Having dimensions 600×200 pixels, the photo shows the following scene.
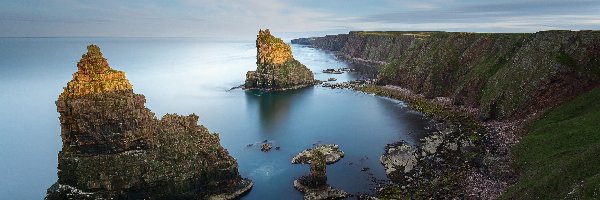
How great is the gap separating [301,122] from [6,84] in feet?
463

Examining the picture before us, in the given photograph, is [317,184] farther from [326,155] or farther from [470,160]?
[470,160]

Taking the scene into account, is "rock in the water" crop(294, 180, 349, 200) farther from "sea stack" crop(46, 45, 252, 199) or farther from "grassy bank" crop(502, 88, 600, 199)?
"grassy bank" crop(502, 88, 600, 199)

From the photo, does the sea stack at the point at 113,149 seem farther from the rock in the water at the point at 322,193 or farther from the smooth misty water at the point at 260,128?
the smooth misty water at the point at 260,128

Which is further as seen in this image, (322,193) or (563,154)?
(322,193)

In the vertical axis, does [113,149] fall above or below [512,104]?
below

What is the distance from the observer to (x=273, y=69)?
148m

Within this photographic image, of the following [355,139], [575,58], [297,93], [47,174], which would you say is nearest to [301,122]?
[355,139]

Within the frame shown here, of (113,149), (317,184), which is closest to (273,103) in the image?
(317,184)

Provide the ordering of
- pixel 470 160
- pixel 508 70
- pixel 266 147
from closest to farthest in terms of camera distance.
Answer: pixel 470 160 → pixel 266 147 → pixel 508 70

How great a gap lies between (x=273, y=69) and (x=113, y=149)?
10166 centimetres

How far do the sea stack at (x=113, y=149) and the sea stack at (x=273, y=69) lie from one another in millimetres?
95617

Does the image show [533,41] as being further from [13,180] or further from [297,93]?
[13,180]

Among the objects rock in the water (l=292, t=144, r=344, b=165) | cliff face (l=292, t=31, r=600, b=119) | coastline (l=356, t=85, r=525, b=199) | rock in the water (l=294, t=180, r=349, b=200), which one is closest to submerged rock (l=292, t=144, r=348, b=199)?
rock in the water (l=294, t=180, r=349, b=200)

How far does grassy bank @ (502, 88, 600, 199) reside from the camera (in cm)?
3578
